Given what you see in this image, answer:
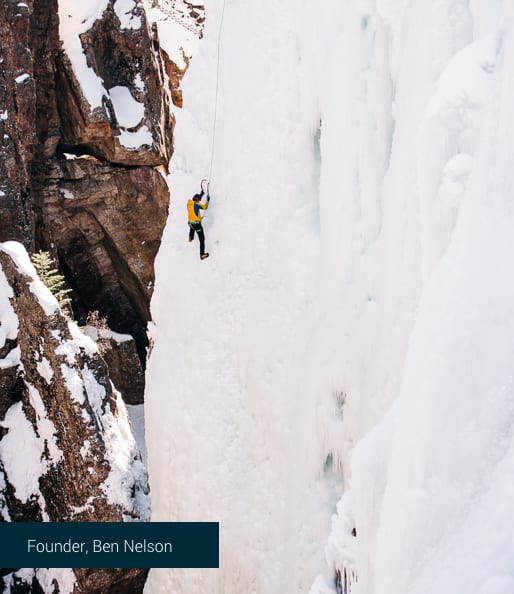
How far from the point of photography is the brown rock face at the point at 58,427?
8.09 meters

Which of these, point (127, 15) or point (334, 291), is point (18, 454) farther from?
point (127, 15)

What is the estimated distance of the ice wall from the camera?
2.07 m

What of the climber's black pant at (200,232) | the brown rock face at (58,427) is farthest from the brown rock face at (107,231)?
the climber's black pant at (200,232)

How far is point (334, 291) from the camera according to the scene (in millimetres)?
5094

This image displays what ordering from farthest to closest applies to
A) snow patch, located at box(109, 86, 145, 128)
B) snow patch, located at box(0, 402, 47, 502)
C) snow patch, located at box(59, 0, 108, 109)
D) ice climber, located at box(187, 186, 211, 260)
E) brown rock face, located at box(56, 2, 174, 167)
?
snow patch, located at box(109, 86, 145, 128) < brown rock face, located at box(56, 2, 174, 167) < snow patch, located at box(59, 0, 108, 109) < snow patch, located at box(0, 402, 47, 502) < ice climber, located at box(187, 186, 211, 260)

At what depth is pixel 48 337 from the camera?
850cm

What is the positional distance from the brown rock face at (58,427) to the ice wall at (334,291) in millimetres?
1040

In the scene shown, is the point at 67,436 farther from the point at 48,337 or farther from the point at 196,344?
the point at 196,344

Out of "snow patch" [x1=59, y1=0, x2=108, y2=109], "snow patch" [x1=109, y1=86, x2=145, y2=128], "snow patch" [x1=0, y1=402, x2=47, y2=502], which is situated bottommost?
"snow patch" [x1=0, y1=402, x2=47, y2=502]

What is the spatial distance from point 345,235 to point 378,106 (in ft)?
3.25

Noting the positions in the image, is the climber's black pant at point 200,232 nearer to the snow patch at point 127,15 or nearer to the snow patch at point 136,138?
the snow patch at point 136,138

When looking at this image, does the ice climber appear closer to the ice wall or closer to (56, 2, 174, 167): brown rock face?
the ice wall

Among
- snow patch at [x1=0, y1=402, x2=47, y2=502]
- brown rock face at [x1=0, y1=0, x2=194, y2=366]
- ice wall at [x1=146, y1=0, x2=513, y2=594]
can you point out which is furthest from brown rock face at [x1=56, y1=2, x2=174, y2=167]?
ice wall at [x1=146, y1=0, x2=513, y2=594]

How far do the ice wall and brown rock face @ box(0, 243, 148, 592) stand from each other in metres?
1.04
